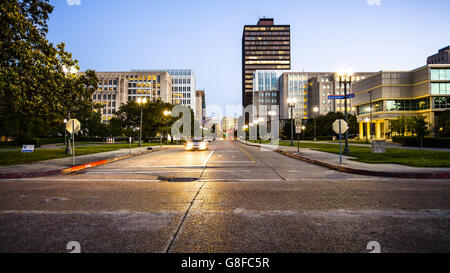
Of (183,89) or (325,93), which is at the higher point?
(183,89)

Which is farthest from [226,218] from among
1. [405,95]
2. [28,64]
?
[405,95]

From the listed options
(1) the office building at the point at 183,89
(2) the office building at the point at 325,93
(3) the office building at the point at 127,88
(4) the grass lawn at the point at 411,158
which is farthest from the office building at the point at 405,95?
(1) the office building at the point at 183,89

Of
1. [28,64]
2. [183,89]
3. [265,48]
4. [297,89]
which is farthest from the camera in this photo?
[265,48]

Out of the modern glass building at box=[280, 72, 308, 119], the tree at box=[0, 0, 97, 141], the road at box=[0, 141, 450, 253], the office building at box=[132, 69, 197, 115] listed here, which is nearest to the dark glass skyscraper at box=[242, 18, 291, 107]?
the modern glass building at box=[280, 72, 308, 119]

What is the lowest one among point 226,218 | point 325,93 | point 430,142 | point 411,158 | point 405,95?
point 411,158

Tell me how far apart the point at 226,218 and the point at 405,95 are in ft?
262

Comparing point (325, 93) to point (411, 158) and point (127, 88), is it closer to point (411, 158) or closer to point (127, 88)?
point (127, 88)

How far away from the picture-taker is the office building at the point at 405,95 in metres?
61.7

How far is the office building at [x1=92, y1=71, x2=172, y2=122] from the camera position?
133m

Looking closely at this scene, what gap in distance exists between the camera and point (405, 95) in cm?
6812

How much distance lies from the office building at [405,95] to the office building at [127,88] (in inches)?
3940

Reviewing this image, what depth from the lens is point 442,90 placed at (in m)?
61.8

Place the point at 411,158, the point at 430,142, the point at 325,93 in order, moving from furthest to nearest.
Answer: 1. the point at 325,93
2. the point at 430,142
3. the point at 411,158
